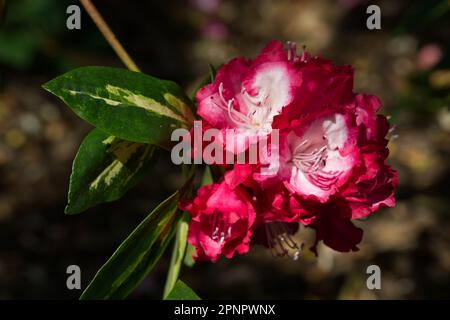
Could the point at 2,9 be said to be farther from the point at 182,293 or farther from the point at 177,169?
the point at 177,169

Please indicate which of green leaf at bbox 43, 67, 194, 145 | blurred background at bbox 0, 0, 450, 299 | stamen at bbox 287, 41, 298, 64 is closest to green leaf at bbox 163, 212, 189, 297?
green leaf at bbox 43, 67, 194, 145

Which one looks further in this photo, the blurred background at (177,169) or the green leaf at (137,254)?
the blurred background at (177,169)

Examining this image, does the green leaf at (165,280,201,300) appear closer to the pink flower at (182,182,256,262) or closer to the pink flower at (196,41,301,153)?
the pink flower at (182,182,256,262)

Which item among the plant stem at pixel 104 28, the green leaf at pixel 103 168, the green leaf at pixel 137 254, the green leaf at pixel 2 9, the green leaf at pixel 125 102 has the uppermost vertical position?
the green leaf at pixel 2 9

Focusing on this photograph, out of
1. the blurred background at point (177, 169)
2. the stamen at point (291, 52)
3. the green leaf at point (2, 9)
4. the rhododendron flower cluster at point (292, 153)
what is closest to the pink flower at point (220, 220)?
the rhododendron flower cluster at point (292, 153)

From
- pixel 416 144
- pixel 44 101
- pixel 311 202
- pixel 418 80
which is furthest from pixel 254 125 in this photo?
pixel 44 101

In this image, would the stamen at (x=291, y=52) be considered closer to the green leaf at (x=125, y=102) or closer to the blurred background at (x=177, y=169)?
the green leaf at (x=125, y=102)
